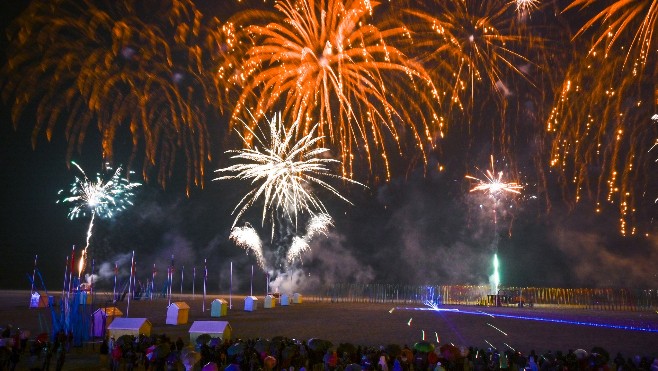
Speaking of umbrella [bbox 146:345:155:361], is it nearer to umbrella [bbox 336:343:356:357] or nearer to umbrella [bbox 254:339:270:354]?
umbrella [bbox 254:339:270:354]

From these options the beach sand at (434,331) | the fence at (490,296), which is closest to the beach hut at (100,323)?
the beach sand at (434,331)

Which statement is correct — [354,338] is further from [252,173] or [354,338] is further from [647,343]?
[252,173]

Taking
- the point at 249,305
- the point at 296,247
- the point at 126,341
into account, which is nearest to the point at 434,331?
the point at 126,341

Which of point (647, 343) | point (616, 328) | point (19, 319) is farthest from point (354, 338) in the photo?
point (19, 319)

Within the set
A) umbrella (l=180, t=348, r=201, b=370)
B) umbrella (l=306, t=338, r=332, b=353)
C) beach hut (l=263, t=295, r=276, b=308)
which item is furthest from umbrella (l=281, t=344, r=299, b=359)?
beach hut (l=263, t=295, r=276, b=308)

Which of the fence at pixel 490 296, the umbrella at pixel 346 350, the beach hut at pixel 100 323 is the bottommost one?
the fence at pixel 490 296

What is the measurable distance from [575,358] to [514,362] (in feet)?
6.11

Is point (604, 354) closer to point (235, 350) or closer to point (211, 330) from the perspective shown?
point (235, 350)

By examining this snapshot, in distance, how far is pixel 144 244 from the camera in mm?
69812

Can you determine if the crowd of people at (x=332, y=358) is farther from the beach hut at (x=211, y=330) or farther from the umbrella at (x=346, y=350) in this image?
the beach hut at (x=211, y=330)

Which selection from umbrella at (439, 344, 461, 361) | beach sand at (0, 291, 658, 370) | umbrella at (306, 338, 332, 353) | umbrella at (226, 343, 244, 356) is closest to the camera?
umbrella at (439, 344, 461, 361)

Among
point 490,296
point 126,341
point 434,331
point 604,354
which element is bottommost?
point 490,296

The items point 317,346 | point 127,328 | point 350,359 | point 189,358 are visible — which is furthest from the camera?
point 127,328

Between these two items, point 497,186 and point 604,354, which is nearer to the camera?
point 604,354
